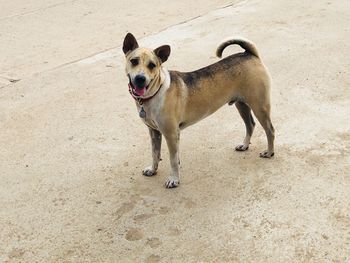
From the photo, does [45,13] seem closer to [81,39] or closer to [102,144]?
[81,39]

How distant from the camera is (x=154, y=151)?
414cm

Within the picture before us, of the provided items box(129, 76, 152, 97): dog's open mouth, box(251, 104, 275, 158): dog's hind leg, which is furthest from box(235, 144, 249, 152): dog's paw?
box(129, 76, 152, 97): dog's open mouth

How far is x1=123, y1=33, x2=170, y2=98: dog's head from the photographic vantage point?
3502 millimetres

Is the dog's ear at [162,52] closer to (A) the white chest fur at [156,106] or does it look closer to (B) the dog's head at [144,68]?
(B) the dog's head at [144,68]

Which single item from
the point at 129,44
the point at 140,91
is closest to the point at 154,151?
the point at 140,91

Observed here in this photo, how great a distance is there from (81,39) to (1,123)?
8.51ft

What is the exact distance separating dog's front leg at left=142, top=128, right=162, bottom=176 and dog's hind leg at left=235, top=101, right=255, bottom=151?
0.81 metres

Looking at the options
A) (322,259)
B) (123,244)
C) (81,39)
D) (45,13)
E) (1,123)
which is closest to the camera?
(322,259)

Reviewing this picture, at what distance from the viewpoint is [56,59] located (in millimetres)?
6711

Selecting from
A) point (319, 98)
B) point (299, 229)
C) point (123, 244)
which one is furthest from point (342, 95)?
point (123, 244)

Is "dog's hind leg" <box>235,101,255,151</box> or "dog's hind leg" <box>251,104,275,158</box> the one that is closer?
"dog's hind leg" <box>251,104,275,158</box>

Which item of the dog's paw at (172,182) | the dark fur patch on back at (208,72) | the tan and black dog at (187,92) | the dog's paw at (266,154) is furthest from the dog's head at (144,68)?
the dog's paw at (266,154)

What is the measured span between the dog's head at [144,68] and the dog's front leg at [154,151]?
0.53m

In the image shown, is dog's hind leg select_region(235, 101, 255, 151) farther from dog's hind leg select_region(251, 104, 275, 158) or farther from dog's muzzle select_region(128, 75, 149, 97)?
dog's muzzle select_region(128, 75, 149, 97)
